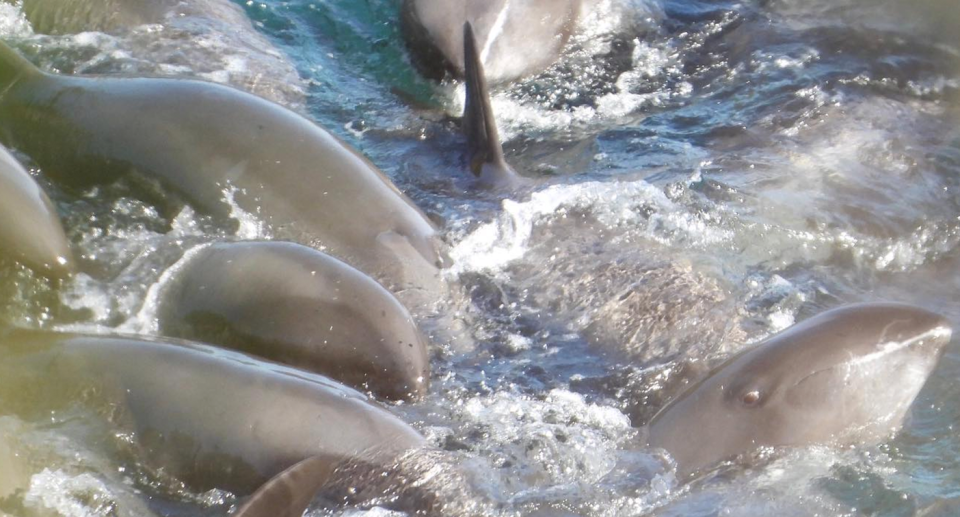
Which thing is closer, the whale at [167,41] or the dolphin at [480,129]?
the dolphin at [480,129]

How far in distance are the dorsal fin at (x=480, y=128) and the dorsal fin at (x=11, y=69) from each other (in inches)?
89.0

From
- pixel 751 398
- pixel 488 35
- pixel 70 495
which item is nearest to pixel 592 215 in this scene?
pixel 488 35

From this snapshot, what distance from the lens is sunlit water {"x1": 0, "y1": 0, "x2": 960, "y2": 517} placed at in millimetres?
4969

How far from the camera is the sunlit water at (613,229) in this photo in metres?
4.97

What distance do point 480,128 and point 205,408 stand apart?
10.1 feet

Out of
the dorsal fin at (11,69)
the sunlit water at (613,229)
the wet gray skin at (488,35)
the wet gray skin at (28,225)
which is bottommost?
the sunlit water at (613,229)

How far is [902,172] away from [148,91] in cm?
449

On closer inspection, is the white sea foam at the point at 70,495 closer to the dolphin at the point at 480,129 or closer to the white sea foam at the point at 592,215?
the white sea foam at the point at 592,215

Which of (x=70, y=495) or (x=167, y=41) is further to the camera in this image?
(x=167, y=41)

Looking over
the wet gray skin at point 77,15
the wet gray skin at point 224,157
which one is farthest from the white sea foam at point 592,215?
the wet gray skin at point 77,15

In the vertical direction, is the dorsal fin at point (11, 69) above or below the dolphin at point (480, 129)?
above

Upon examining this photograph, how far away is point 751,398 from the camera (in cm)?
520

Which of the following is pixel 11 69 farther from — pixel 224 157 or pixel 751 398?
pixel 751 398

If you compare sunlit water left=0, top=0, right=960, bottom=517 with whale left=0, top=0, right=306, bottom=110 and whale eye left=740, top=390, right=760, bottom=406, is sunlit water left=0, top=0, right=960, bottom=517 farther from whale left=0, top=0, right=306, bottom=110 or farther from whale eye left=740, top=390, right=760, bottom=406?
whale eye left=740, top=390, right=760, bottom=406
